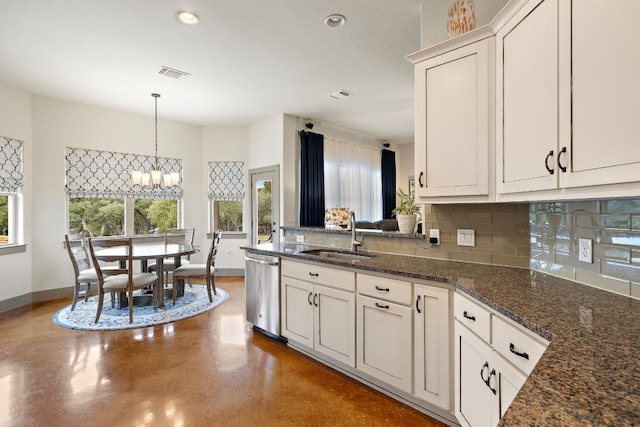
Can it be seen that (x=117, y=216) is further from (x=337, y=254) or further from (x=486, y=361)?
(x=486, y=361)

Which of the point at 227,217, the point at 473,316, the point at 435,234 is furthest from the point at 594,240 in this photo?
the point at 227,217

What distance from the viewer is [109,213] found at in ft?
17.5

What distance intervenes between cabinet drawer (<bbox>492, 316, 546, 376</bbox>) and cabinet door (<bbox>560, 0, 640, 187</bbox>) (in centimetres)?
62

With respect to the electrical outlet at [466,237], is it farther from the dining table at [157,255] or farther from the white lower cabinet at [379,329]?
the dining table at [157,255]

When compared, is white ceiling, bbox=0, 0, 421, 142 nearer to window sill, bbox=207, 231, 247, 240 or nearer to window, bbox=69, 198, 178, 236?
window, bbox=69, 198, 178, 236

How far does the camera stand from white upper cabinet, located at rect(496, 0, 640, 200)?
3.58ft

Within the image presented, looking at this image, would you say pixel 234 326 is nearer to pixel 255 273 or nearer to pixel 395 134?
pixel 255 273

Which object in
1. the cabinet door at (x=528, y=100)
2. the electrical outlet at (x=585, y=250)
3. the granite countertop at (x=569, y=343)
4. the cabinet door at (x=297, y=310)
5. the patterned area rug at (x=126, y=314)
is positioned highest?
the cabinet door at (x=528, y=100)

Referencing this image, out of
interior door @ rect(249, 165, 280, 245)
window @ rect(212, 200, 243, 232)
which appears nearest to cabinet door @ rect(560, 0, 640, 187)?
interior door @ rect(249, 165, 280, 245)

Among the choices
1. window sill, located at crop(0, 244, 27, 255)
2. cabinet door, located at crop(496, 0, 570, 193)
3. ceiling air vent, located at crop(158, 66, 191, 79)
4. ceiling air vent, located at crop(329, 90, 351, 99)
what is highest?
ceiling air vent, located at crop(329, 90, 351, 99)

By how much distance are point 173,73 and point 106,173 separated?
7.92 ft

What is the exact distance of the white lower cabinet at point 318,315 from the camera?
2.40 m

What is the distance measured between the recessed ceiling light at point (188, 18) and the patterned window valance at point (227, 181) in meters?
3.54

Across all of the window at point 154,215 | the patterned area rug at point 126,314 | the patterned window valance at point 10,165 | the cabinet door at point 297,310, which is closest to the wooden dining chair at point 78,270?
the patterned area rug at point 126,314
